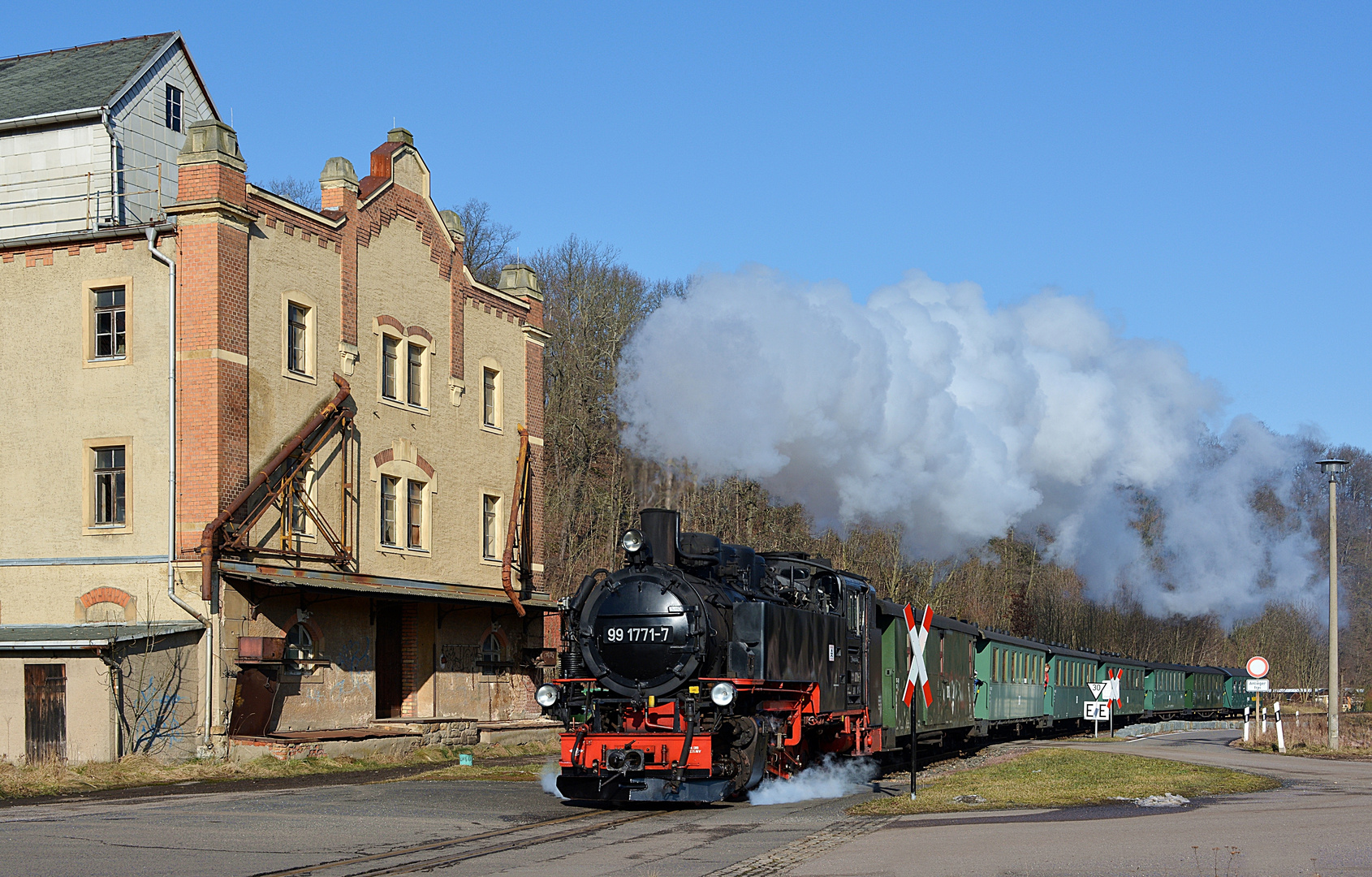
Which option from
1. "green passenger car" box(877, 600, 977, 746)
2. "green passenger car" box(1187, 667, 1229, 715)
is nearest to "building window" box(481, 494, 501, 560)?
"green passenger car" box(877, 600, 977, 746)

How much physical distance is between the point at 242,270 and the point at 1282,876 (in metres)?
19.7

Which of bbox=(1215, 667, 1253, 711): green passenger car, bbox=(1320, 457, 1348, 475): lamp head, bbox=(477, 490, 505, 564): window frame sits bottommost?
bbox=(1215, 667, 1253, 711): green passenger car

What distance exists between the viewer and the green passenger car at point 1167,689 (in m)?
45.2

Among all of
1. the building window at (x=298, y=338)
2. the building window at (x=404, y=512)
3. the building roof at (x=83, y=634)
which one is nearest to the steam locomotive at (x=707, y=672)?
the building roof at (x=83, y=634)

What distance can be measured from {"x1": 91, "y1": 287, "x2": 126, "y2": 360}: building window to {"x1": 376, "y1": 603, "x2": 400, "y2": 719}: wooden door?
726cm

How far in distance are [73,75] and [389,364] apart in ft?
32.0

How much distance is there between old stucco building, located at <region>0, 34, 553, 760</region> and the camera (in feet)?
74.6

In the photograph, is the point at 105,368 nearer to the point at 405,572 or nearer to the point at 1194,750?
the point at 405,572

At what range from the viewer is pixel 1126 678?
4166 centimetres

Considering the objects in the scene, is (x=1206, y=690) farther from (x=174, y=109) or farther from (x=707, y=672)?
(x=707, y=672)

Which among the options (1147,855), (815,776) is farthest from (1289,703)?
(1147,855)

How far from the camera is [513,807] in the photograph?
15.4 meters

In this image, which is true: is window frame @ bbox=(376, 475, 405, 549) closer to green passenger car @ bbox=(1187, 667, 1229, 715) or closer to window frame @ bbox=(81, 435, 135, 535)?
window frame @ bbox=(81, 435, 135, 535)

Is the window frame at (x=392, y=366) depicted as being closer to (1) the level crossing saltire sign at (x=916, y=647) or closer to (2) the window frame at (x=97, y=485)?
(2) the window frame at (x=97, y=485)
